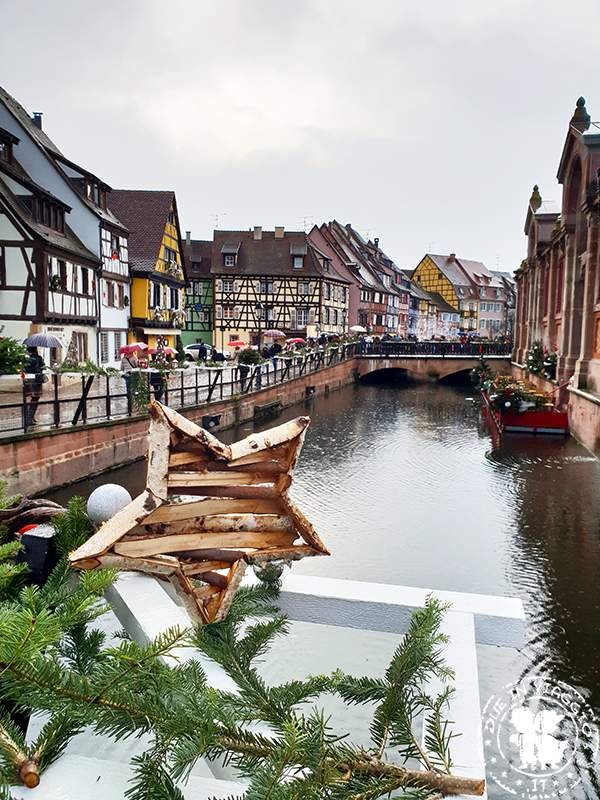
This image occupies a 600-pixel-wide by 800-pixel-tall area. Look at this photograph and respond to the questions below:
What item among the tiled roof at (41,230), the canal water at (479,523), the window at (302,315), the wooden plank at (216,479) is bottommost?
the canal water at (479,523)

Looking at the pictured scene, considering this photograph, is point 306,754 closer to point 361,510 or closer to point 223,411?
point 361,510

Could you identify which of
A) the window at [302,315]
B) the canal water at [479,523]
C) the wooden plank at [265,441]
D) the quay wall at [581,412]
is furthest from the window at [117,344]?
the wooden plank at [265,441]

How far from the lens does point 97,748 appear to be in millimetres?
3443

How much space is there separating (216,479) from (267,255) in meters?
55.5

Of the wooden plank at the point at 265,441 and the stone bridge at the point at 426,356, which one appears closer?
the wooden plank at the point at 265,441

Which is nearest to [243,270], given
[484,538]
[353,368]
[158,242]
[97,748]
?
[353,368]

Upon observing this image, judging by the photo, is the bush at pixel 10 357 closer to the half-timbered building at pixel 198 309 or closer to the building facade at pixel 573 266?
the building facade at pixel 573 266

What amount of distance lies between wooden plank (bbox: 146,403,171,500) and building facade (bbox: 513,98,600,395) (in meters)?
Answer: 21.6

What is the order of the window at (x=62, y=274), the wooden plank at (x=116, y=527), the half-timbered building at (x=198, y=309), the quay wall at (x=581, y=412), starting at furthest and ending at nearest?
1. the half-timbered building at (x=198, y=309)
2. the window at (x=62, y=274)
3. the quay wall at (x=581, y=412)
4. the wooden plank at (x=116, y=527)

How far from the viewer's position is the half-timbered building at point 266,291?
185 feet

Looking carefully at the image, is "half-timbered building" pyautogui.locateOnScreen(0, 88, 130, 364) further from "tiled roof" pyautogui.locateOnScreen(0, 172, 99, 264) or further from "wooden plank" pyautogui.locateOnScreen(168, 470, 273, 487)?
"wooden plank" pyautogui.locateOnScreen(168, 470, 273, 487)

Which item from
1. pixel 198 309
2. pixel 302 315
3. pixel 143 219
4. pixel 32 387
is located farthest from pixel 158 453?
pixel 198 309

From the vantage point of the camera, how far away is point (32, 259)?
25172 mm

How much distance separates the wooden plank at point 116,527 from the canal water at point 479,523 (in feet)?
9.81
